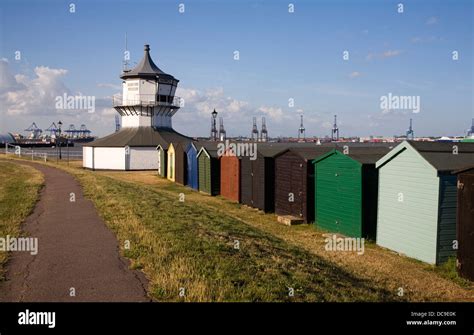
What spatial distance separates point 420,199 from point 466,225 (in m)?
1.79

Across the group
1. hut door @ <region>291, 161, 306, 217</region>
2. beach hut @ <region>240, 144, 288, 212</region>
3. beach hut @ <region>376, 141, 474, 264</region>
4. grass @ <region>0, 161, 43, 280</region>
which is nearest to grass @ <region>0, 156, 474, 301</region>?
beach hut @ <region>376, 141, 474, 264</region>

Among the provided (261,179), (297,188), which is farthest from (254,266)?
(261,179)

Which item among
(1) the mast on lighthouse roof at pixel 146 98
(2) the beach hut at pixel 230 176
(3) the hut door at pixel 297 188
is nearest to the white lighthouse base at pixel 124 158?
(1) the mast on lighthouse roof at pixel 146 98

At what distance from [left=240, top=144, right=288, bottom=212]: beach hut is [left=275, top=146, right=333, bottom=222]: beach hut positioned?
2.19 feet

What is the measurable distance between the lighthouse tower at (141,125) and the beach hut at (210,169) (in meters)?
21.1

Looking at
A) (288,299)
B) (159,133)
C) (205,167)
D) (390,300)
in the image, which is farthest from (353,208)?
(159,133)

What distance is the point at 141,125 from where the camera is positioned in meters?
52.2

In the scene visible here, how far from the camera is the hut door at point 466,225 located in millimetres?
10375

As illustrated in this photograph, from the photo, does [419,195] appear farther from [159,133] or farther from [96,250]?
[159,133]

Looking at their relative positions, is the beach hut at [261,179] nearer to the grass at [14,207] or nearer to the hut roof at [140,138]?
the grass at [14,207]

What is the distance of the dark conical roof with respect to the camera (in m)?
52.3

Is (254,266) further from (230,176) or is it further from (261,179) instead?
(230,176)

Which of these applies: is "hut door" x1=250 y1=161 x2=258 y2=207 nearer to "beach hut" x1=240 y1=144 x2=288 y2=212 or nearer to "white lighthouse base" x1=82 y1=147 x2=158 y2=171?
"beach hut" x1=240 y1=144 x2=288 y2=212
